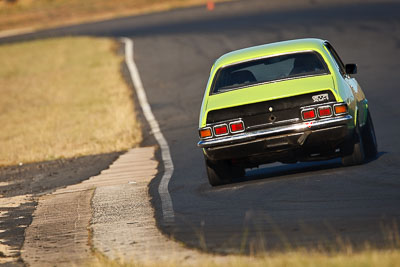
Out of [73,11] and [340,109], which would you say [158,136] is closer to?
[340,109]

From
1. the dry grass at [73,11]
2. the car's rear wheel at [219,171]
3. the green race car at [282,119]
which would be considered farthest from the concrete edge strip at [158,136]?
the dry grass at [73,11]

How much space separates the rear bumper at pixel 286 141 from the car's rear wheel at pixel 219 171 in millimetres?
312

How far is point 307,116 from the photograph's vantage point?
10.2 m

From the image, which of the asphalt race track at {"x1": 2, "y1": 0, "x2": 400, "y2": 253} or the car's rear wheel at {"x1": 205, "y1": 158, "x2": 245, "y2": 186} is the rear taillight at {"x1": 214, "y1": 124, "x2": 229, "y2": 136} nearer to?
the car's rear wheel at {"x1": 205, "y1": 158, "x2": 245, "y2": 186}

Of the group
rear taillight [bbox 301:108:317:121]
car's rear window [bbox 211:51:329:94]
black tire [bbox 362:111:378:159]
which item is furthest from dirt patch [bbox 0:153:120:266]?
black tire [bbox 362:111:378:159]

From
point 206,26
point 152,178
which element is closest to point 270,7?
point 206,26

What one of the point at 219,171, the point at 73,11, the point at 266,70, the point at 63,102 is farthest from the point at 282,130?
the point at 73,11

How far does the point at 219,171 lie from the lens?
10.9 meters

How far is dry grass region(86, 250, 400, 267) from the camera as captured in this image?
20.5 ft

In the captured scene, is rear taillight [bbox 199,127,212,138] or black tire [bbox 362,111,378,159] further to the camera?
black tire [bbox 362,111,378,159]

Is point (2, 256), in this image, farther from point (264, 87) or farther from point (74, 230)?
point (264, 87)

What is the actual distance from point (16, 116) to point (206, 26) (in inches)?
568

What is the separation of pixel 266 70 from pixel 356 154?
5.03 ft

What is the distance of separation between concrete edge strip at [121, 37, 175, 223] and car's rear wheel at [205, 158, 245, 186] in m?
0.56
